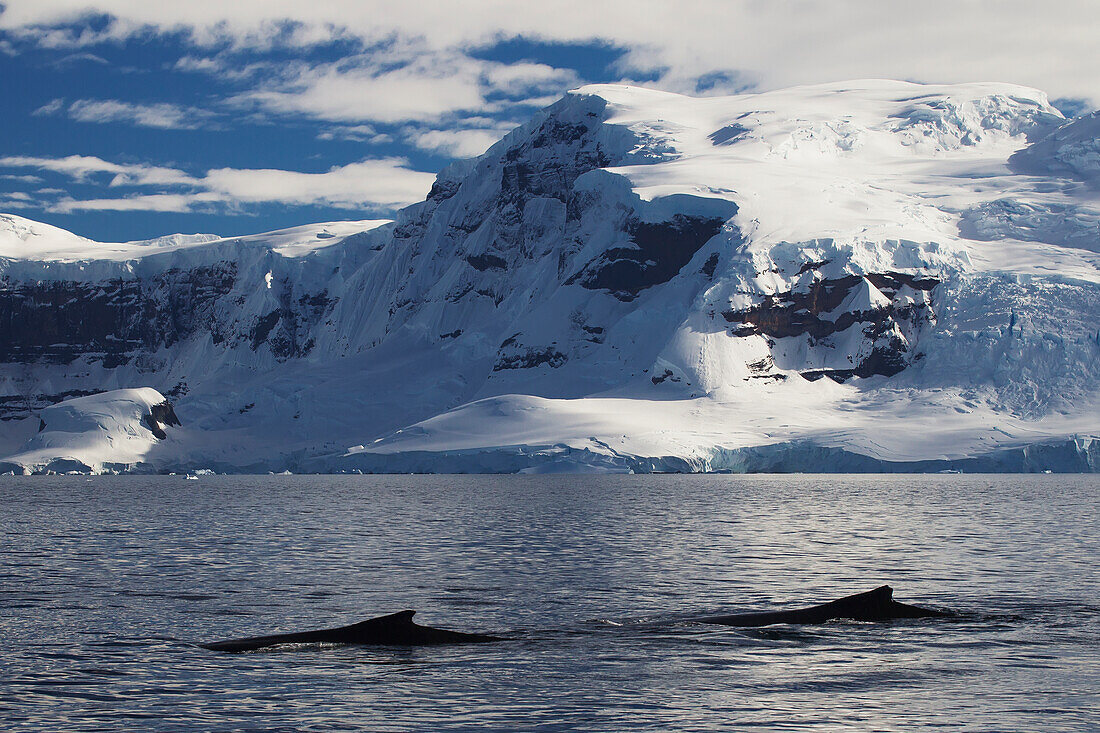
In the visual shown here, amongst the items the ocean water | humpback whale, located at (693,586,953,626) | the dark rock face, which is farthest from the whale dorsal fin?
the dark rock face

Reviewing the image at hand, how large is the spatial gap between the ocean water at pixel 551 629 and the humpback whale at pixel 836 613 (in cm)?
45

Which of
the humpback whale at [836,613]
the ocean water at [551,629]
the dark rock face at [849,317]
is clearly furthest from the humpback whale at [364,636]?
the dark rock face at [849,317]

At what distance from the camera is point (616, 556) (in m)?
45.3

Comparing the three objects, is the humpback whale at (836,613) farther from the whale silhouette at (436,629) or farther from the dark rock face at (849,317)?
the dark rock face at (849,317)

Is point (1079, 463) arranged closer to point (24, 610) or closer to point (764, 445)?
point (764, 445)

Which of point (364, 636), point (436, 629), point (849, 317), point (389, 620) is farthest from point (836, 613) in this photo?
point (849, 317)

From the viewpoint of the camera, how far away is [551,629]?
87.3 feet

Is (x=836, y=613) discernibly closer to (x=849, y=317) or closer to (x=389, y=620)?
(x=389, y=620)

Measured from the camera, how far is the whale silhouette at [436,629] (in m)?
23.9

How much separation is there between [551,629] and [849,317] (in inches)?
6970

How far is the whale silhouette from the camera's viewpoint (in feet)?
78.3

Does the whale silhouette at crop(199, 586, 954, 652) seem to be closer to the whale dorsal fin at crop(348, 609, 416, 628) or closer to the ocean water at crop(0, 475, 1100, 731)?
the whale dorsal fin at crop(348, 609, 416, 628)

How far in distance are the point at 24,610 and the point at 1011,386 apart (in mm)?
154501

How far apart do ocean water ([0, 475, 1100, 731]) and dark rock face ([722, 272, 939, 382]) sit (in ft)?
427
